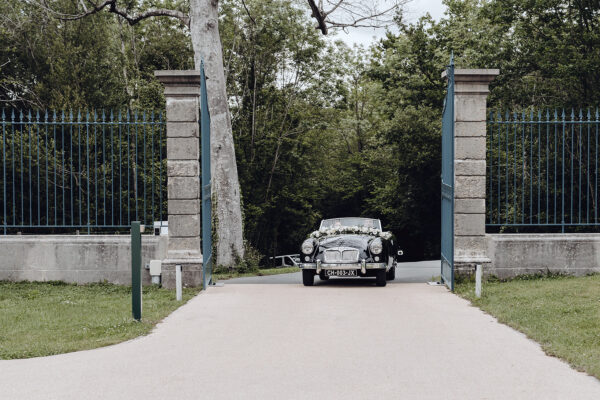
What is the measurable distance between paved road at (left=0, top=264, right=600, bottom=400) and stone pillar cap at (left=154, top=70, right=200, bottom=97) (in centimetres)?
413

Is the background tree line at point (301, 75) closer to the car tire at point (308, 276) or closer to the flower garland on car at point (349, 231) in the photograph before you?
the flower garland on car at point (349, 231)

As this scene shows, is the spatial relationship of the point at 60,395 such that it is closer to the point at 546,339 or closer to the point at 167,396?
the point at 167,396

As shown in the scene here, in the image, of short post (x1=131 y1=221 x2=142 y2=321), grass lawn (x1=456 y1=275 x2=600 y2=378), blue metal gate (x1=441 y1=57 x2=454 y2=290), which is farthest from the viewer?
blue metal gate (x1=441 y1=57 x2=454 y2=290)

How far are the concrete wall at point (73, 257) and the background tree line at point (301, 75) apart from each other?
1259 centimetres

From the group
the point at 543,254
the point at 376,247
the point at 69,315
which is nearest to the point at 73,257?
the point at 69,315

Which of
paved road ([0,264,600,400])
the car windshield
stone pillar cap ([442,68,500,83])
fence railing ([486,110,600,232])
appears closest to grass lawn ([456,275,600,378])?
paved road ([0,264,600,400])

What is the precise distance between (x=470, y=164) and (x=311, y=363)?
265 inches

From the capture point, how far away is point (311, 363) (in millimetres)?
6148

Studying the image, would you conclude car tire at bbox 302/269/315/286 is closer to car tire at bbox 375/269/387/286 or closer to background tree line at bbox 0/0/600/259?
car tire at bbox 375/269/387/286

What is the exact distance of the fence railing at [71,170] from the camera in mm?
11500

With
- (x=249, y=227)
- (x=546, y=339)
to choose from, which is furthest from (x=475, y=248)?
(x=249, y=227)

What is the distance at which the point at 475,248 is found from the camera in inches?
467

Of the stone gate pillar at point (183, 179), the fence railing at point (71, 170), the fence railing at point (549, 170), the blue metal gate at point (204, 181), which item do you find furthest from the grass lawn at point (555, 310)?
the fence railing at point (71, 170)

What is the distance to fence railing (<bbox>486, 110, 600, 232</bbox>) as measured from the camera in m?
11.9
